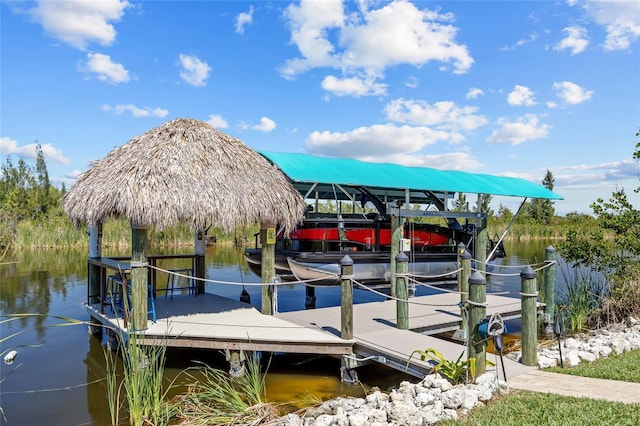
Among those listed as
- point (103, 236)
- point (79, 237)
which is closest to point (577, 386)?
point (103, 236)

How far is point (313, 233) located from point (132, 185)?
4414 millimetres

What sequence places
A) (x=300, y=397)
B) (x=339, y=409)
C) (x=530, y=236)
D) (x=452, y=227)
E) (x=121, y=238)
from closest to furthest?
1. (x=339, y=409)
2. (x=300, y=397)
3. (x=452, y=227)
4. (x=121, y=238)
5. (x=530, y=236)

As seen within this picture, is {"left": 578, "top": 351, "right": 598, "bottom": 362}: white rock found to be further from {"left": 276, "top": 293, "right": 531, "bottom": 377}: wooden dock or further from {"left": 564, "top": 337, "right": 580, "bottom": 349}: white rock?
{"left": 276, "top": 293, "right": 531, "bottom": 377}: wooden dock

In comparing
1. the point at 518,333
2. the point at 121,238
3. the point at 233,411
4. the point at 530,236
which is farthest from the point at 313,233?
the point at 530,236

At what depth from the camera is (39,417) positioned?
6027 mm

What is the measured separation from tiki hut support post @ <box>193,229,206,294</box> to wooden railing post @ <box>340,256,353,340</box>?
473 cm

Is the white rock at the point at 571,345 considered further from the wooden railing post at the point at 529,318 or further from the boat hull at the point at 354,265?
the boat hull at the point at 354,265

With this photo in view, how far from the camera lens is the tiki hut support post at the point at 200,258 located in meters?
10.7

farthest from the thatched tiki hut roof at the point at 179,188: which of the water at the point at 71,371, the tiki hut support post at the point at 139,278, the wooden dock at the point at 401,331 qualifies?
the wooden dock at the point at 401,331

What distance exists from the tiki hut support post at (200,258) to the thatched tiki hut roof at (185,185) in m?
2.71

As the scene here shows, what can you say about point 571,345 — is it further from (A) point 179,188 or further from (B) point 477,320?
(A) point 179,188

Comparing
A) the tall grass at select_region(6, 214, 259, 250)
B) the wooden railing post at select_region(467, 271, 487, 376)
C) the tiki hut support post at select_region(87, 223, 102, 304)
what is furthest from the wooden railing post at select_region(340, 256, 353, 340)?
the tall grass at select_region(6, 214, 259, 250)

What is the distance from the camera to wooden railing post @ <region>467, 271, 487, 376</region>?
17.6 feet

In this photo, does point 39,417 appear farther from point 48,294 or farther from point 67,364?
point 48,294
